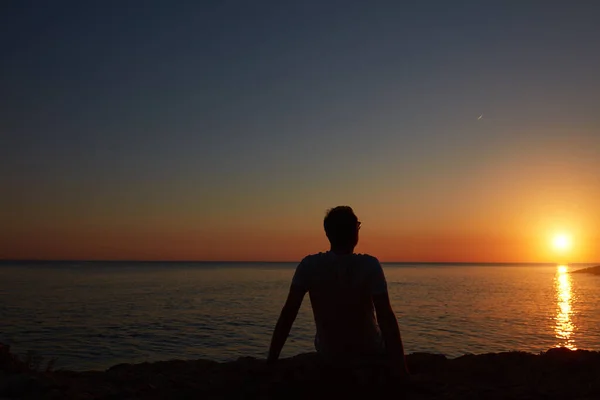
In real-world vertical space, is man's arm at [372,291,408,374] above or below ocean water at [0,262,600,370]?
above

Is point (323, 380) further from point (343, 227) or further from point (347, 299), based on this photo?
point (343, 227)

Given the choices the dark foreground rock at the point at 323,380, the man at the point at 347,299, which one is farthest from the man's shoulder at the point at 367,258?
the dark foreground rock at the point at 323,380

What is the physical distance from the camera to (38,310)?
26641 mm

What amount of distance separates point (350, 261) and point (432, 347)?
13.6 metres

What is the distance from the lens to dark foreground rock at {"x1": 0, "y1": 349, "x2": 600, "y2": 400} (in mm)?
5281

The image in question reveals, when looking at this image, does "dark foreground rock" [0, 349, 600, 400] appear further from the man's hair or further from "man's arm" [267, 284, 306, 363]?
the man's hair

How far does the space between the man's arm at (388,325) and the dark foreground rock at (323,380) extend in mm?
349

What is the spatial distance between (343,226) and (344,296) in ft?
2.31

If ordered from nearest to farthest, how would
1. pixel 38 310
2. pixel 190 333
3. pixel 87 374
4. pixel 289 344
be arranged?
pixel 87 374, pixel 289 344, pixel 190 333, pixel 38 310

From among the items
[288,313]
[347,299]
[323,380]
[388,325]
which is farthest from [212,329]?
[388,325]

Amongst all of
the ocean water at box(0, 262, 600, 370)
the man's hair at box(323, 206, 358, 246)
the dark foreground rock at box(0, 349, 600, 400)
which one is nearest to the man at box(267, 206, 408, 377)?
the man's hair at box(323, 206, 358, 246)

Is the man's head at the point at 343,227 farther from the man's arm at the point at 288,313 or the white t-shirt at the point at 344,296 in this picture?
the man's arm at the point at 288,313

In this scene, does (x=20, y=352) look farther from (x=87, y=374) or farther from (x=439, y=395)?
(x=439, y=395)

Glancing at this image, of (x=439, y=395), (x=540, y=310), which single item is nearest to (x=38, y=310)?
(x=439, y=395)
